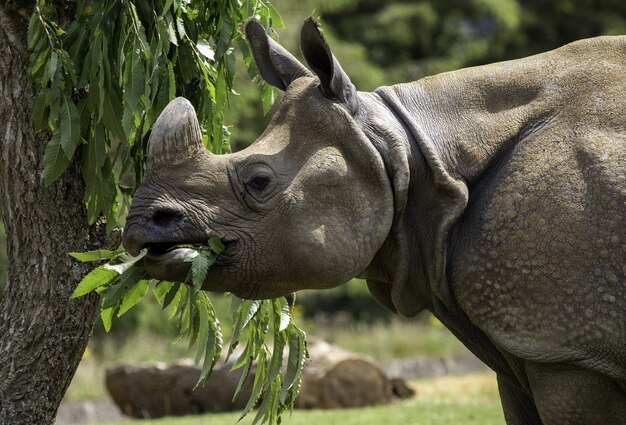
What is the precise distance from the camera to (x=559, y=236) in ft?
15.3

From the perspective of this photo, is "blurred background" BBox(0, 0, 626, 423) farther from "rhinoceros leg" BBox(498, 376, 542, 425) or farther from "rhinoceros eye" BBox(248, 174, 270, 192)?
"rhinoceros eye" BBox(248, 174, 270, 192)

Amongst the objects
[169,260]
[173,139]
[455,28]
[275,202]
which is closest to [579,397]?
[275,202]

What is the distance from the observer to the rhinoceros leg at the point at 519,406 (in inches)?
213

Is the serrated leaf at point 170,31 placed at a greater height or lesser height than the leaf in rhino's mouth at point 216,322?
greater

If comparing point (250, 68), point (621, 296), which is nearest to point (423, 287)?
point (621, 296)

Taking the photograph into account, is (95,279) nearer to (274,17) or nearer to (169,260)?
(169,260)

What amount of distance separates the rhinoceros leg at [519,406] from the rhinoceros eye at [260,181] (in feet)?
4.74

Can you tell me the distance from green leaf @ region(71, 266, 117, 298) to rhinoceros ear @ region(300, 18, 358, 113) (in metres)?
1.23

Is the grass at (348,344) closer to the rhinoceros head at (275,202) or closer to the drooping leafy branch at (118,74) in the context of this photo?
the drooping leafy branch at (118,74)

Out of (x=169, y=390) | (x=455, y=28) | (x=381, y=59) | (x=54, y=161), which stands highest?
(x=54, y=161)

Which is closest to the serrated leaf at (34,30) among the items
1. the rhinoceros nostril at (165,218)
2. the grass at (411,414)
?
the rhinoceros nostril at (165,218)

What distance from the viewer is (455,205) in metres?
4.95

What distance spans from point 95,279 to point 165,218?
24.5 inches

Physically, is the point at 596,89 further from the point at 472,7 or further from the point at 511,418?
the point at 472,7
